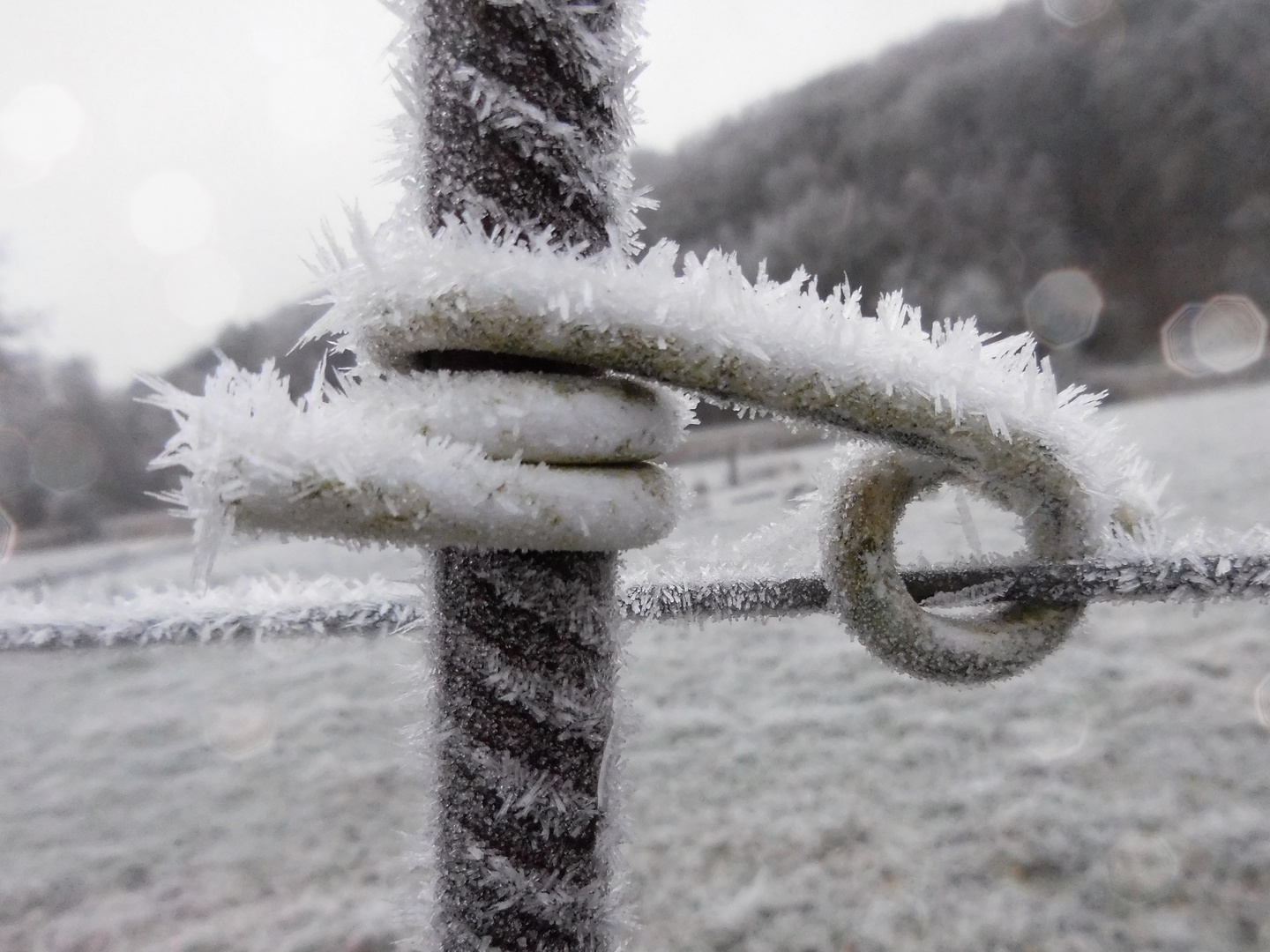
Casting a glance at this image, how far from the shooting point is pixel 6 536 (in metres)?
3.92

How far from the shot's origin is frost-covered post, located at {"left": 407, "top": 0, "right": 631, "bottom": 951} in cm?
21

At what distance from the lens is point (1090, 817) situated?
1.88ft

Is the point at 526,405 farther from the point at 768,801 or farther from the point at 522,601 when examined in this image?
the point at 768,801

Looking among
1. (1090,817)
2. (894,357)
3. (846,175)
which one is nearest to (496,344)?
(894,357)

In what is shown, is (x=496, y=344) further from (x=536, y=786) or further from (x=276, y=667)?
(x=276, y=667)

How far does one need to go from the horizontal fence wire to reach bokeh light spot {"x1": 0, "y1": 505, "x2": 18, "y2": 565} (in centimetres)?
348

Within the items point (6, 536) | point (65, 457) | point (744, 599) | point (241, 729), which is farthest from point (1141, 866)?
point (65, 457)

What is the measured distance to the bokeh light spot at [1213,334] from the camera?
3639 mm

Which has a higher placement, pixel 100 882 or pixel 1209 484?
pixel 1209 484

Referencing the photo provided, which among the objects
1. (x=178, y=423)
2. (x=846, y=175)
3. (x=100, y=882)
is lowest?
(x=100, y=882)

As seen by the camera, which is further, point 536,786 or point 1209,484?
point 1209,484

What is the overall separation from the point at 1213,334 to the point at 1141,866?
5.29 meters

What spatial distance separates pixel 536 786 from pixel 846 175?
17.3 ft

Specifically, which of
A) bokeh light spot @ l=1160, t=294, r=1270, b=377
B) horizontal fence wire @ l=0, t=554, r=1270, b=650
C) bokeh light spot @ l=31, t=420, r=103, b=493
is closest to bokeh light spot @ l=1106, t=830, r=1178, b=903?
horizontal fence wire @ l=0, t=554, r=1270, b=650
